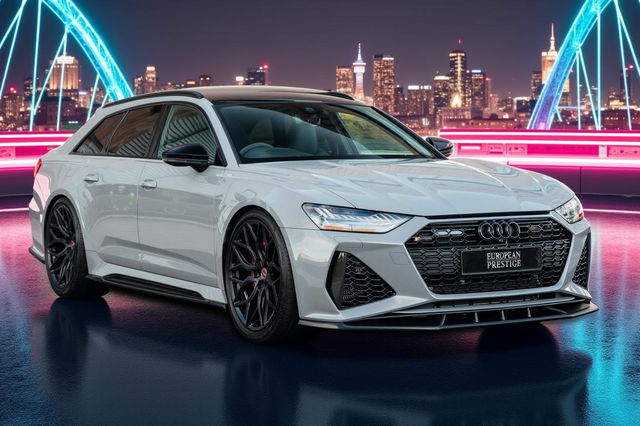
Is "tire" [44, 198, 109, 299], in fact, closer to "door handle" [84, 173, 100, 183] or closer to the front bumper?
"door handle" [84, 173, 100, 183]

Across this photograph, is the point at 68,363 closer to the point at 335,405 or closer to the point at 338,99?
the point at 335,405

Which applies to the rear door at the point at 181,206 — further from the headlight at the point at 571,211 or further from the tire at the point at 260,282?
the headlight at the point at 571,211

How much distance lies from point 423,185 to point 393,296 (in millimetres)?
760

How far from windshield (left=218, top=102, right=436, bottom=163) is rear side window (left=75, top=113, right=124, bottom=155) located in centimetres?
146

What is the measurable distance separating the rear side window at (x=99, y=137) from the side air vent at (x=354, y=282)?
10.3ft

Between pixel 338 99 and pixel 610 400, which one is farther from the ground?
pixel 338 99

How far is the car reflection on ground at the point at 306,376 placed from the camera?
17.0 ft

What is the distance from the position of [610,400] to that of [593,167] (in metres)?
14.3

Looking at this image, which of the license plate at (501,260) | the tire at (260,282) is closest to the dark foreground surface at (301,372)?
the tire at (260,282)

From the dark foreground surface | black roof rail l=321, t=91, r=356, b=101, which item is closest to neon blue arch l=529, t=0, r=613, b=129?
black roof rail l=321, t=91, r=356, b=101

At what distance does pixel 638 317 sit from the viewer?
772 centimetres

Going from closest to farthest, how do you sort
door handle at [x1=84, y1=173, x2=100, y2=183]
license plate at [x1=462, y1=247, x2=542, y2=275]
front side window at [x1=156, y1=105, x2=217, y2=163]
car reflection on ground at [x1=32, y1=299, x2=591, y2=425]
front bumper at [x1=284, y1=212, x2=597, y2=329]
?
car reflection on ground at [x1=32, y1=299, x2=591, y2=425], front bumper at [x1=284, y1=212, x2=597, y2=329], license plate at [x1=462, y1=247, x2=542, y2=275], front side window at [x1=156, y1=105, x2=217, y2=163], door handle at [x1=84, y1=173, x2=100, y2=183]

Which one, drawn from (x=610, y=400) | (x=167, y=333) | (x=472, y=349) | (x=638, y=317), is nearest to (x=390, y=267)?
(x=472, y=349)

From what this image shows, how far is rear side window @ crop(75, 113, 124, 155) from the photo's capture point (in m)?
8.61
